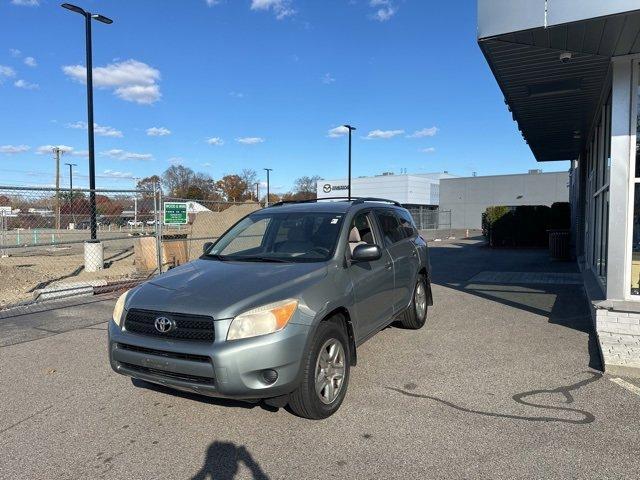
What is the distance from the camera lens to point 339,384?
4.26 metres

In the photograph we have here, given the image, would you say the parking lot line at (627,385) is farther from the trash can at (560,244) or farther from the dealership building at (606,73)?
the trash can at (560,244)

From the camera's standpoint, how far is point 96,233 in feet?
45.7

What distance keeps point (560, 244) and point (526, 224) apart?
6.93 meters

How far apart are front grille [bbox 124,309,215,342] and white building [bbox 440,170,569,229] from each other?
51.1 m

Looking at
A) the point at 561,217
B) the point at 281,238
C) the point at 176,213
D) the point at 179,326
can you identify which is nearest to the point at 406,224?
the point at 281,238

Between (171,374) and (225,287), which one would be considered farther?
(225,287)

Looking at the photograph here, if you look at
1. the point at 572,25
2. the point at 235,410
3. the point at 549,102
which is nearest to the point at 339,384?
the point at 235,410

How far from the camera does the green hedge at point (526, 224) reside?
22.6 m

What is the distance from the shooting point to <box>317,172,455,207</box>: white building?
70.6 meters

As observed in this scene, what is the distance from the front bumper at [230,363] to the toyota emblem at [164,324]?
9 centimetres

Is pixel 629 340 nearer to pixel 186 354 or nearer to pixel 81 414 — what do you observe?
pixel 186 354

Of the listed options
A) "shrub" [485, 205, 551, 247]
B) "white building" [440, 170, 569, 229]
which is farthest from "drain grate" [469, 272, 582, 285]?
"white building" [440, 170, 569, 229]

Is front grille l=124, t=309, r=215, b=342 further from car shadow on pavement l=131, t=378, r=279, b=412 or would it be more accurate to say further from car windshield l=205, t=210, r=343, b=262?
car windshield l=205, t=210, r=343, b=262

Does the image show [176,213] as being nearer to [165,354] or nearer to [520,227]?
[165,354]
